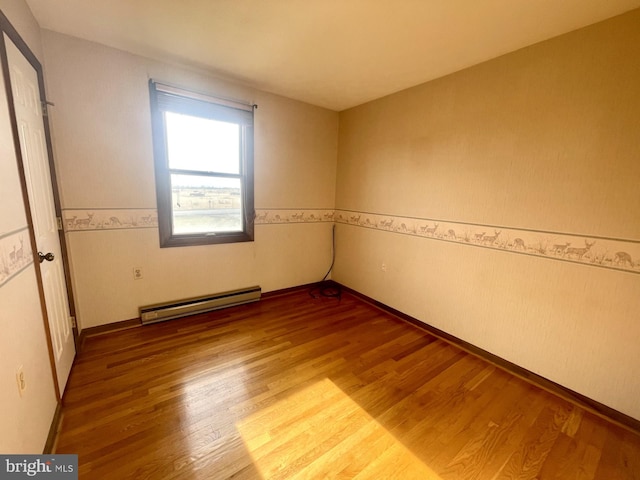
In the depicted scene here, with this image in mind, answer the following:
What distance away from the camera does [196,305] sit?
2.69 m

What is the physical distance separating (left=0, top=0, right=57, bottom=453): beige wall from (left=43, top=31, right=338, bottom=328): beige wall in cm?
64

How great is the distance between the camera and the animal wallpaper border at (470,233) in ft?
5.19

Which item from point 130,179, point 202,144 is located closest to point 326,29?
point 202,144

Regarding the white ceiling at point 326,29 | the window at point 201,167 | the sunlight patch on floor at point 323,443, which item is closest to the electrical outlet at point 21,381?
the sunlight patch on floor at point 323,443

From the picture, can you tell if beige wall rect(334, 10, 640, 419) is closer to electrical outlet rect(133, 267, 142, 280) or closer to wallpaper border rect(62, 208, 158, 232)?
wallpaper border rect(62, 208, 158, 232)

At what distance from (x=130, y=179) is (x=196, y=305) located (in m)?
Result: 1.32

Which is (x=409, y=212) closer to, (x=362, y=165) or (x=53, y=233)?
(x=362, y=165)

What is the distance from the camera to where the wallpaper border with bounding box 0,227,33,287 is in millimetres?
1049

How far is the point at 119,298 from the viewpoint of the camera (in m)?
2.37

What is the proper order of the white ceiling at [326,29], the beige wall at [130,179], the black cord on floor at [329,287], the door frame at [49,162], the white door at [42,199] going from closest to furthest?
the door frame at [49,162]
the white door at [42,199]
the white ceiling at [326,29]
the beige wall at [130,179]
the black cord on floor at [329,287]

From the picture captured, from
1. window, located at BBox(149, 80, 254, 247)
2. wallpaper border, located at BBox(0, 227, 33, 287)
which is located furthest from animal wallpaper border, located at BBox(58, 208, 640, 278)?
wallpaper border, located at BBox(0, 227, 33, 287)

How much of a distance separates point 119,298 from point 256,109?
229cm

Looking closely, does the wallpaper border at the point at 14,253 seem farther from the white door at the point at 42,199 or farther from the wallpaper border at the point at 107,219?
the wallpaper border at the point at 107,219

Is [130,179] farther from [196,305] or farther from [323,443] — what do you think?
[323,443]
